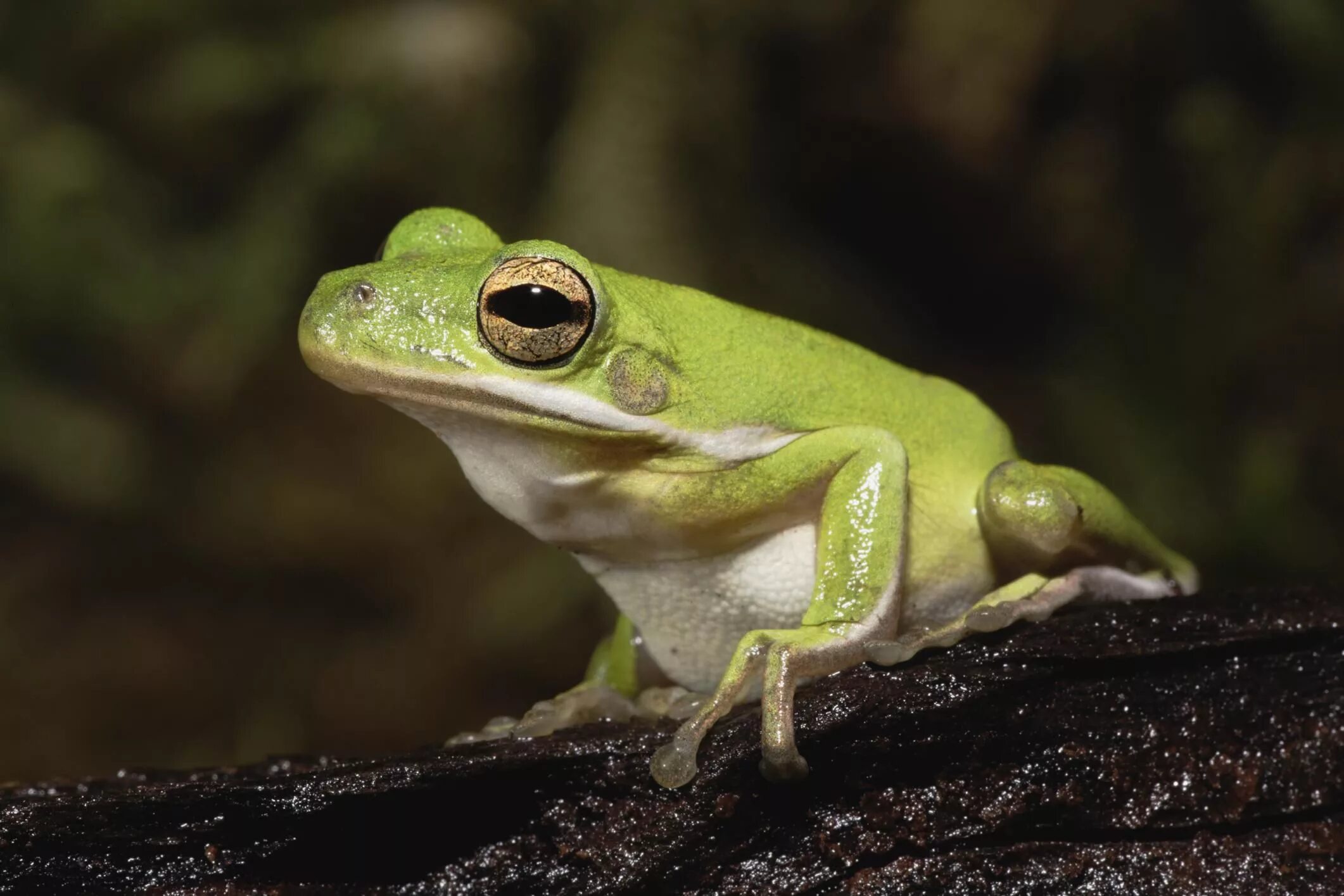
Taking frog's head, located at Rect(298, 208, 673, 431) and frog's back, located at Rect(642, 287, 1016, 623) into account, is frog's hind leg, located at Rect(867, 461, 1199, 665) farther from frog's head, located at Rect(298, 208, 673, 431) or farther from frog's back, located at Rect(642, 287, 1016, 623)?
frog's head, located at Rect(298, 208, 673, 431)

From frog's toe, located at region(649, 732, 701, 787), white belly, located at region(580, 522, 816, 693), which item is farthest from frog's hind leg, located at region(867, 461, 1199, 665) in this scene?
frog's toe, located at region(649, 732, 701, 787)

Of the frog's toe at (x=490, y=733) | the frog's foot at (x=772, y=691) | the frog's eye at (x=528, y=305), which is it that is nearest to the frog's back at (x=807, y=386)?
the frog's eye at (x=528, y=305)

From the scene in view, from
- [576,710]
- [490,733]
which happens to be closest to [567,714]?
[576,710]

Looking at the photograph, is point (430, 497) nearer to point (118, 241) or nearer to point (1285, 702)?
point (118, 241)

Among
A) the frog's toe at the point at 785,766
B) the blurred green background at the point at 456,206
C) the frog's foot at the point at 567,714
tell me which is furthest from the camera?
the blurred green background at the point at 456,206

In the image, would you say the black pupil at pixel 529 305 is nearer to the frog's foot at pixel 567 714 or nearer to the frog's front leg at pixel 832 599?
the frog's front leg at pixel 832 599

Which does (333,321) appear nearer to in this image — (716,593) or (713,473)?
(713,473)
